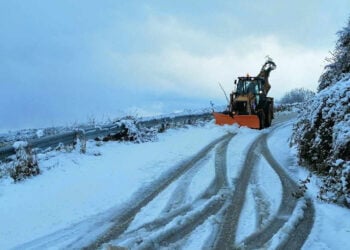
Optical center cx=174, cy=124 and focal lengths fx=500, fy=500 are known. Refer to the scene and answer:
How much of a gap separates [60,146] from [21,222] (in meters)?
5.46

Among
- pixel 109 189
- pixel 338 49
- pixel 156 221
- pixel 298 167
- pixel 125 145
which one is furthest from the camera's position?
pixel 125 145

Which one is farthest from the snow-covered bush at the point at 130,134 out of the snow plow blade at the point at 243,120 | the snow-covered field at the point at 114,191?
the snow plow blade at the point at 243,120

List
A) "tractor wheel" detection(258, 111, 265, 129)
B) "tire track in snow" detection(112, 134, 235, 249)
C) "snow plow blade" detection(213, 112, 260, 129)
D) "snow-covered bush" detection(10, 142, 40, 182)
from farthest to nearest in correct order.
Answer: "tractor wheel" detection(258, 111, 265, 129), "snow plow blade" detection(213, 112, 260, 129), "snow-covered bush" detection(10, 142, 40, 182), "tire track in snow" detection(112, 134, 235, 249)

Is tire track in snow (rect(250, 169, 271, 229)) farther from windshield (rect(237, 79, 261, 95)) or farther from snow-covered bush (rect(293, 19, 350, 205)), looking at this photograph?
windshield (rect(237, 79, 261, 95))

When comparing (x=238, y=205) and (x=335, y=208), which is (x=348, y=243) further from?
(x=238, y=205)

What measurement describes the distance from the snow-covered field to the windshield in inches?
463

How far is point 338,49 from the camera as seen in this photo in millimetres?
14812

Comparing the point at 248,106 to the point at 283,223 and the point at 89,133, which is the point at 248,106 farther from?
the point at 283,223

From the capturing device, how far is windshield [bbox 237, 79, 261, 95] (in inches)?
1058

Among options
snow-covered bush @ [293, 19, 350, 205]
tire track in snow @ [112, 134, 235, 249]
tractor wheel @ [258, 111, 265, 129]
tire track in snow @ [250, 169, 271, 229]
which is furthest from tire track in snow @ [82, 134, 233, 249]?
tractor wheel @ [258, 111, 265, 129]

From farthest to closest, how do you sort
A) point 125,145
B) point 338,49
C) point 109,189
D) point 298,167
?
point 125,145 → point 338,49 → point 298,167 → point 109,189

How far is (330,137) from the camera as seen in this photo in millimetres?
10250

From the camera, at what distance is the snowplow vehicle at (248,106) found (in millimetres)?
24562

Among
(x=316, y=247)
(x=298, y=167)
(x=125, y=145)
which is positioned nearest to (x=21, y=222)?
(x=316, y=247)
